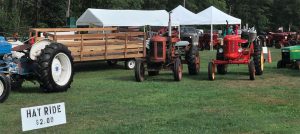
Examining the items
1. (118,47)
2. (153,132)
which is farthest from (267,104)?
(118,47)

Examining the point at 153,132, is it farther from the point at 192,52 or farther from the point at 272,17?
the point at 272,17

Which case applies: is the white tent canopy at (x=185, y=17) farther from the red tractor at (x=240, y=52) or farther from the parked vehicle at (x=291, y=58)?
the red tractor at (x=240, y=52)

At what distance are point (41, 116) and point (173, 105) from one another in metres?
4.14

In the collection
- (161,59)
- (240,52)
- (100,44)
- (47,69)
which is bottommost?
(47,69)

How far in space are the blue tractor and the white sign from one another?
5.16 metres

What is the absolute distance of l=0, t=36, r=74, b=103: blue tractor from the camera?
10.2 m

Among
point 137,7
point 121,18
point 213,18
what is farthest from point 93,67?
point 137,7

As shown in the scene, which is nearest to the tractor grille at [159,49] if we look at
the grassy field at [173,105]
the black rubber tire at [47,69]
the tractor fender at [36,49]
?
the grassy field at [173,105]

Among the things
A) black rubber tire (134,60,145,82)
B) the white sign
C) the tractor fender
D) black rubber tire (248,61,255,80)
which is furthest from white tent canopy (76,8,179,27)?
the white sign

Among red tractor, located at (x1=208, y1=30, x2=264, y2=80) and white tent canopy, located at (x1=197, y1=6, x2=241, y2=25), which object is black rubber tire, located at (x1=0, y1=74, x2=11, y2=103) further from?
white tent canopy, located at (x1=197, y1=6, x2=241, y2=25)

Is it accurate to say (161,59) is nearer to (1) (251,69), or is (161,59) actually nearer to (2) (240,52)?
(2) (240,52)

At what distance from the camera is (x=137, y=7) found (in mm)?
57375

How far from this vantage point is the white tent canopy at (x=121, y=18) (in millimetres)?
25797

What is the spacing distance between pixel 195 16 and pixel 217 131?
2590cm
